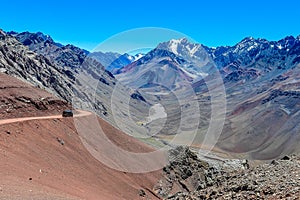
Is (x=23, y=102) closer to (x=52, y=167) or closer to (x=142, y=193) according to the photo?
(x=52, y=167)

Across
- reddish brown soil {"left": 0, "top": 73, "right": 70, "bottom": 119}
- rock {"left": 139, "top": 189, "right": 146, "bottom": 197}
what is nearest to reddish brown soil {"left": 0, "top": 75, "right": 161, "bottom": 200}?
reddish brown soil {"left": 0, "top": 73, "right": 70, "bottom": 119}

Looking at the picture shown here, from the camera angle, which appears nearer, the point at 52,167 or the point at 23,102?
the point at 52,167

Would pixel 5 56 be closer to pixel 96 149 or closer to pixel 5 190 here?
pixel 96 149

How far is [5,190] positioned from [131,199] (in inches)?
930

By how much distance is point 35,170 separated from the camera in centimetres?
3272

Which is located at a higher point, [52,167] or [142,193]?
[52,167]

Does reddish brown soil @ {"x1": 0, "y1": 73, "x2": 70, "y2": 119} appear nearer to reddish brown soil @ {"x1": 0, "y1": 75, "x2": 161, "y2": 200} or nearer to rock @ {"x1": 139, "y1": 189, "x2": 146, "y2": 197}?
reddish brown soil @ {"x1": 0, "y1": 75, "x2": 161, "y2": 200}

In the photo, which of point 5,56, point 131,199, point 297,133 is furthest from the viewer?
point 297,133

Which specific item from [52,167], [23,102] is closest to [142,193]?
[52,167]

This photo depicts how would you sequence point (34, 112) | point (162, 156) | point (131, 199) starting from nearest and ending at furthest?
point (131, 199), point (34, 112), point (162, 156)

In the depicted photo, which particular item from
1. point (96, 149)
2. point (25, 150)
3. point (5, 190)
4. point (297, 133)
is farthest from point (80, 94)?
point (5, 190)

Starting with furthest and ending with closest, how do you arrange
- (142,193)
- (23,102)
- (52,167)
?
(23,102) < (142,193) < (52,167)

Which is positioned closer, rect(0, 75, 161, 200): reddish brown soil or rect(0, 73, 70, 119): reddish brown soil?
rect(0, 75, 161, 200): reddish brown soil

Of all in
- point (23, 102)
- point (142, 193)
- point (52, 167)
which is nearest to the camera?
point (52, 167)
